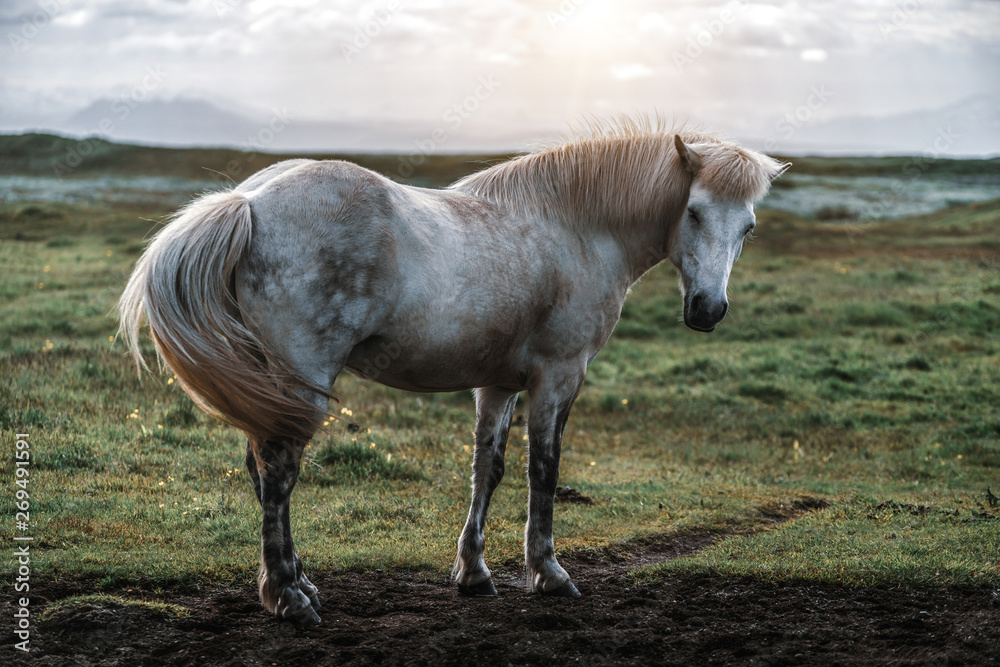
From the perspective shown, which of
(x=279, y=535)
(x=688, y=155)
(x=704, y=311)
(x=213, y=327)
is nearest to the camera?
(x=213, y=327)

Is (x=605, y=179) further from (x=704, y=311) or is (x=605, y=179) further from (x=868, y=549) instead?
(x=868, y=549)

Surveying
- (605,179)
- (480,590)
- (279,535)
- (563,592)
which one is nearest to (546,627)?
(563,592)

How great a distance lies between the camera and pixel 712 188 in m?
5.38

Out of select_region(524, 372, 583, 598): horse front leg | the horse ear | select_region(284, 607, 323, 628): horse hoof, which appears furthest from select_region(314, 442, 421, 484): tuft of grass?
the horse ear

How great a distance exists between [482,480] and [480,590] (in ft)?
2.48

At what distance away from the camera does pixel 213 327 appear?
431cm

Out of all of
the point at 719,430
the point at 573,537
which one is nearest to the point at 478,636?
the point at 573,537

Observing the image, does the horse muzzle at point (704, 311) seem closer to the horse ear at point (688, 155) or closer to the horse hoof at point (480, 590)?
the horse ear at point (688, 155)

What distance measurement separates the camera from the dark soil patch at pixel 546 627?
4.31 m

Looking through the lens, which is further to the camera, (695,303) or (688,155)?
(688,155)

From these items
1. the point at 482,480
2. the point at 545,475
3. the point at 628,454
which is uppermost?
the point at 545,475

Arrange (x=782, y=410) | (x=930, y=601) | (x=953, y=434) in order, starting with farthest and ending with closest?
(x=782, y=410) < (x=953, y=434) < (x=930, y=601)

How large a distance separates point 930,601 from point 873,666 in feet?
4.62

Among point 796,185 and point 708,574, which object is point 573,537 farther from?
point 796,185
